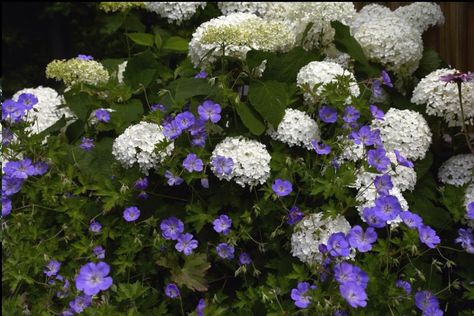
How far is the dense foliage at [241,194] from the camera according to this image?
204 centimetres

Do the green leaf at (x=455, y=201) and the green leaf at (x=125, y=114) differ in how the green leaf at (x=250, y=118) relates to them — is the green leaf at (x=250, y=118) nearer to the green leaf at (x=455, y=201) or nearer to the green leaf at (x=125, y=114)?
the green leaf at (x=125, y=114)

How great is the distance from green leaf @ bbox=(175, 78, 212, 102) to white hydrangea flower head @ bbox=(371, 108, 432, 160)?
27.7 inches

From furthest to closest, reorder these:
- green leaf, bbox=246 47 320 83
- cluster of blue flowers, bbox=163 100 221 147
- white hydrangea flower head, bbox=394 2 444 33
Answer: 1. white hydrangea flower head, bbox=394 2 444 33
2. green leaf, bbox=246 47 320 83
3. cluster of blue flowers, bbox=163 100 221 147

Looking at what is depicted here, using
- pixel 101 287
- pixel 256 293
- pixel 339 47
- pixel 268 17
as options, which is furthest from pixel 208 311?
pixel 268 17

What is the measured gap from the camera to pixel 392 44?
289cm

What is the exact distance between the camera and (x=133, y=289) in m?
2.03

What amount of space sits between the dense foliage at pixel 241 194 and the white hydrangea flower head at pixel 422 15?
71cm

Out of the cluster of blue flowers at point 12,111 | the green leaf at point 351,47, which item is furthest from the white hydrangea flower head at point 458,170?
the cluster of blue flowers at point 12,111

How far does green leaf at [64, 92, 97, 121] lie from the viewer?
2.66m

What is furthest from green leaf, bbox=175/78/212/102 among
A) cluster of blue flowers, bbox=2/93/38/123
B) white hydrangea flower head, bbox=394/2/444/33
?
white hydrangea flower head, bbox=394/2/444/33

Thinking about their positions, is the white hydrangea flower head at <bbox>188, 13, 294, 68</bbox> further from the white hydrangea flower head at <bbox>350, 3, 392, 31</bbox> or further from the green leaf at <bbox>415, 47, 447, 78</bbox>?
the green leaf at <bbox>415, 47, 447, 78</bbox>

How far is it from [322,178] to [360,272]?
0.43m

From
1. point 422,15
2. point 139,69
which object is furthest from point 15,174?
point 422,15

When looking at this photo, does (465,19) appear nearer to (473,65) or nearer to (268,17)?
(473,65)
